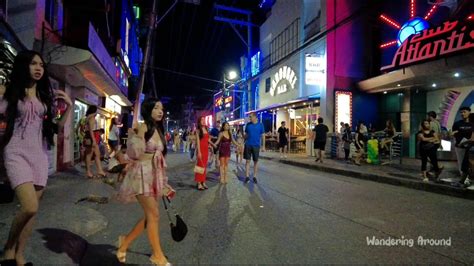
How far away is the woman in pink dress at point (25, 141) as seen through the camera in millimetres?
2938

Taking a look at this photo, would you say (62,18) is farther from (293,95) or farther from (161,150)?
(293,95)

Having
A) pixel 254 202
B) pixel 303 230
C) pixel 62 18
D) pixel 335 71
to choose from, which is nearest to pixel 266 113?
pixel 335 71

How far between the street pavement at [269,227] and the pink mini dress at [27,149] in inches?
41.9

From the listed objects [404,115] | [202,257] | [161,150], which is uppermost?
[404,115]

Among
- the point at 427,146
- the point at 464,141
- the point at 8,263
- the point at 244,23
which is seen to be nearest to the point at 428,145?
the point at 427,146

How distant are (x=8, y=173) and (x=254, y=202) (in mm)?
4473

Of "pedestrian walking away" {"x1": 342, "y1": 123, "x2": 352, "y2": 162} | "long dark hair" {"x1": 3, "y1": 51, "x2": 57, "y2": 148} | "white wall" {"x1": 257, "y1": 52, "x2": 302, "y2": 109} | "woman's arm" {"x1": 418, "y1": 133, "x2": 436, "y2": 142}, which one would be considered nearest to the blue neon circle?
"pedestrian walking away" {"x1": 342, "y1": 123, "x2": 352, "y2": 162}

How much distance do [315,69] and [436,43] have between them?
6.50m

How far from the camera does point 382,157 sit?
15.0 meters

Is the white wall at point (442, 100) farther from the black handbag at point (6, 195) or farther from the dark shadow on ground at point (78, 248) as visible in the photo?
the black handbag at point (6, 195)

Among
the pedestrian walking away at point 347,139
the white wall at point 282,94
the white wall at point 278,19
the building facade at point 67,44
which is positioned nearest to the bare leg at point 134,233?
the building facade at point 67,44

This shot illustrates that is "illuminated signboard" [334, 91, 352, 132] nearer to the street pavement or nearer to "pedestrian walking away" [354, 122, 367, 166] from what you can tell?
"pedestrian walking away" [354, 122, 367, 166]

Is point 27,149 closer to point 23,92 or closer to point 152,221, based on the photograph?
point 23,92

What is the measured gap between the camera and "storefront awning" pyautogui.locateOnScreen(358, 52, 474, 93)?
39.1 feet
